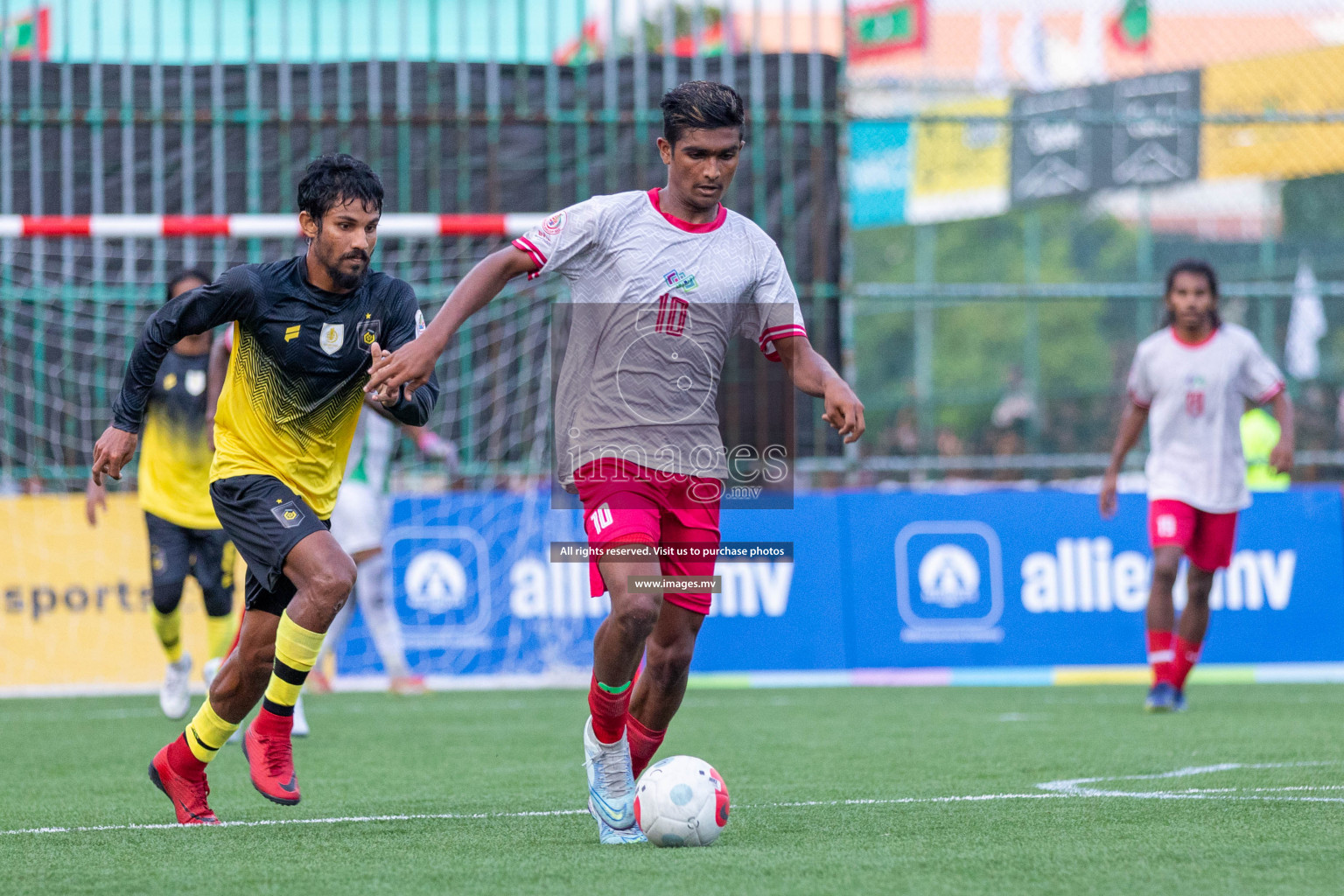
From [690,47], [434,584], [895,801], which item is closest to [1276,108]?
[690,47]

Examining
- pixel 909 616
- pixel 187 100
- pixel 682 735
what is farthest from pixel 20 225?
pixel 909 616

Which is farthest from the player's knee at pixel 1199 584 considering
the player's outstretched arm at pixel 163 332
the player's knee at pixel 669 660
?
the player's outstretched arm at pixel 163 332

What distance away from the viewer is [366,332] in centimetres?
545

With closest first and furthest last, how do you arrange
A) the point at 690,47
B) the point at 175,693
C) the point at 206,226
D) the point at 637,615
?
1. the point at 637,615
2. the point at 175,693
3. the point at 206,226
4. the point at 690,47

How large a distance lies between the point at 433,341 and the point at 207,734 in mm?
1556

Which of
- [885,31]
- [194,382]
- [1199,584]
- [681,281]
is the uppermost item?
[885,31]

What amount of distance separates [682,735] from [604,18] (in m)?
6.59

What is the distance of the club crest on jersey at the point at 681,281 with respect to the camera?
518cm

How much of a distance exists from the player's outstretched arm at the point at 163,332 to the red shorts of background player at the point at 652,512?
1.20 m

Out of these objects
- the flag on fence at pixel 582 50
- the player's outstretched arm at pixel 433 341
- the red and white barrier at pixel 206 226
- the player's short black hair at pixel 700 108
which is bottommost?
the player's outstretched arm at pixel 433 341

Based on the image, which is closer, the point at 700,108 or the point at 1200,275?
the point at 700,108

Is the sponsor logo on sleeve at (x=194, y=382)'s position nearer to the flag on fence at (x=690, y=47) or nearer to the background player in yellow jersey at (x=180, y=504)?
the background player in yellow jersey at (x=180, y=504)

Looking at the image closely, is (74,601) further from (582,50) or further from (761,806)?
(761,806)

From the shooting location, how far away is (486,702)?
34.3 ft
